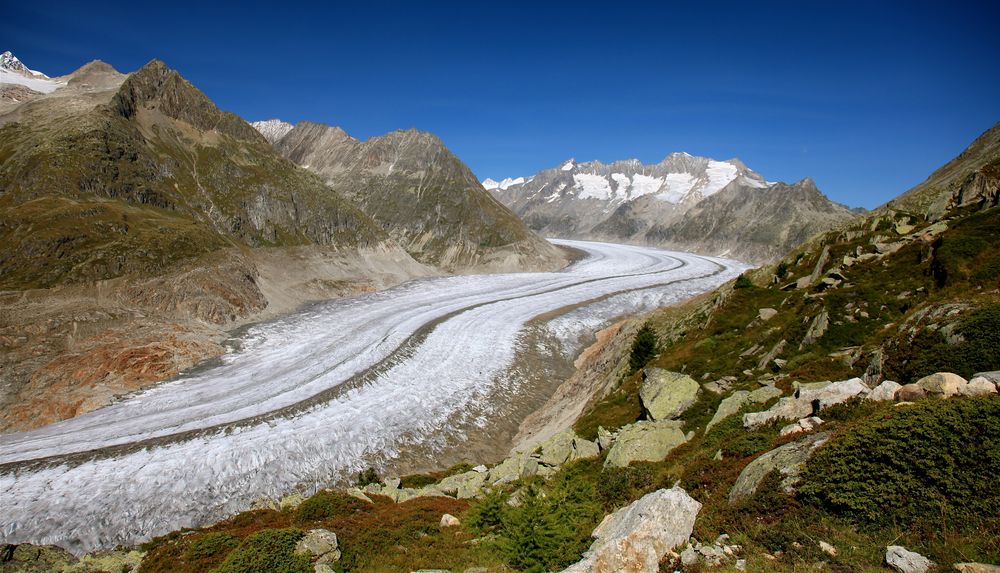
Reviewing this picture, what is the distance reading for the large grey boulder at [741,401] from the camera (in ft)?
50.9

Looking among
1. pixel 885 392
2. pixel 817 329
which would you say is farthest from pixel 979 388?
pixel 817 329

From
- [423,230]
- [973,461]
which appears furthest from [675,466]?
[423,230]

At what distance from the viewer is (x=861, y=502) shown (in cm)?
831

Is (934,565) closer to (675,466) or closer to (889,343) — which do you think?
(675,466)

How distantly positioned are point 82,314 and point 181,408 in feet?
75.1

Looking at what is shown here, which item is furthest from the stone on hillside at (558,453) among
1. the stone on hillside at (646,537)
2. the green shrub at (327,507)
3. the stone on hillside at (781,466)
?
the stone on hillside at (646,537)

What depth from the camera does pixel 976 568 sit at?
20.2 feet

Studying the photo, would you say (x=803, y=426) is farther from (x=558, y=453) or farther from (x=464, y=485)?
(x=464, y=485)

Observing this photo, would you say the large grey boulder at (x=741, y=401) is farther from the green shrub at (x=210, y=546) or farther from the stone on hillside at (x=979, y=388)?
the green shrub at (x=210, y=546)

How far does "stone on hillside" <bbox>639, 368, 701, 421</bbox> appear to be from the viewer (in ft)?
63.0

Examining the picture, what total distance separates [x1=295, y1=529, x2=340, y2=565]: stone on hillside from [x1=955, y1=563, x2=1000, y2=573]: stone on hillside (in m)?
13.4

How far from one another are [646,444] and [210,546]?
14.4 meters

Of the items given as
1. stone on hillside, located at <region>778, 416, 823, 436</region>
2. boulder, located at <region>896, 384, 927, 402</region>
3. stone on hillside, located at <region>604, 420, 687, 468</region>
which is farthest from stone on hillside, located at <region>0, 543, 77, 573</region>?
boulder, located at <region>896, 384, 927, 402</region>

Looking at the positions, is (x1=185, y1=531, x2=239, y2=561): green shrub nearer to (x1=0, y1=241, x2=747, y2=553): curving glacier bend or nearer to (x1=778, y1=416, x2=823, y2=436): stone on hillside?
(x1=0, y1=241, x2=747, y2=553): curving glacier bend
